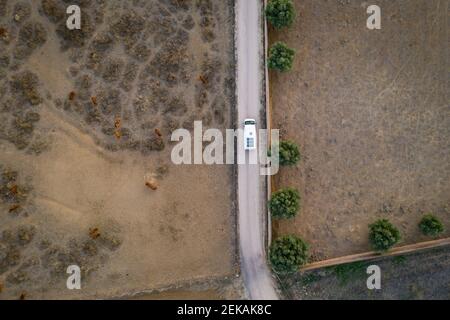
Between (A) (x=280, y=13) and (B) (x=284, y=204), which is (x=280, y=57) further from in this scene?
(B) (x=284, y=204)

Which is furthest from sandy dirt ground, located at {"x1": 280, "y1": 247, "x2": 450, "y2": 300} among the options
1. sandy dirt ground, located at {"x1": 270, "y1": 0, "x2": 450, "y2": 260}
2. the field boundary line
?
the field boundary line

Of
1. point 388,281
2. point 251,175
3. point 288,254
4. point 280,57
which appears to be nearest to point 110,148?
point 251,175

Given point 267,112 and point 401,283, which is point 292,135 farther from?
point 401,283

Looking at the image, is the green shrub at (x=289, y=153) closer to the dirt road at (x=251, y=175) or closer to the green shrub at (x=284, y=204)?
the green shrub at (x=284, y=204)

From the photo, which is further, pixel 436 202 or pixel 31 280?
pixel 436 202

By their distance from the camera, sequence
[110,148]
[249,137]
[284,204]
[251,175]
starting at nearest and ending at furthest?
[284,204]
[110,148]
[249,137]
[251,175]

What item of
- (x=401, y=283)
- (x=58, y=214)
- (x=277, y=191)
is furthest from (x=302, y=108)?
(x=58, y=214)

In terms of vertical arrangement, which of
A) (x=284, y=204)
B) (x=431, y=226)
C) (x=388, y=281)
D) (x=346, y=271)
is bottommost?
(x=388, y=281)
